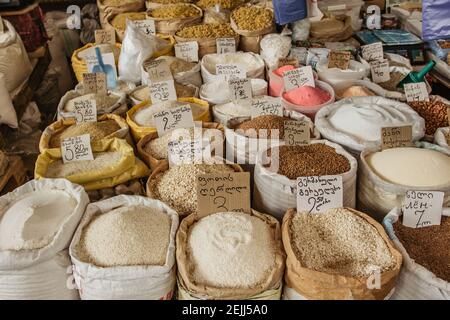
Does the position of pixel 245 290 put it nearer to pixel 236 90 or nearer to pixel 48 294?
pixel 48 294

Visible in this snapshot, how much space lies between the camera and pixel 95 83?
2.10m

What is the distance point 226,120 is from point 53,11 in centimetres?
240

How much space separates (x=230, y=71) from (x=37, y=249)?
A: 137cm

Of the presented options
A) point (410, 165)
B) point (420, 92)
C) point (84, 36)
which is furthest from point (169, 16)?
point (410, 165)

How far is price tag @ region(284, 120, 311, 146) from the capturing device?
1.52m

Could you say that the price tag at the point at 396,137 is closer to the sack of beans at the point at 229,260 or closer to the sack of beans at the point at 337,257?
the sack of beans at the point at 337,257

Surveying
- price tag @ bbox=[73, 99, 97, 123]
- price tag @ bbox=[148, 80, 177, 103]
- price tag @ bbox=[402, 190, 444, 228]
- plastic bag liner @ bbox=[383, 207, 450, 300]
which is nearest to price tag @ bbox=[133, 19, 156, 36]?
price tag @ bbox=[148, 80, 177, 103]

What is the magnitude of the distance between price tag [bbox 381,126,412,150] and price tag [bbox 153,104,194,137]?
760 mm

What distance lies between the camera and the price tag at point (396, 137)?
→ 1501 mm

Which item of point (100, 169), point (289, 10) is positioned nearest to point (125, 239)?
point (100, 169)

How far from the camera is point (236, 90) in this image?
1952 mm

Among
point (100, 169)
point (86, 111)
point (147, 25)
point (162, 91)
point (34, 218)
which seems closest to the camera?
point (34, 218)

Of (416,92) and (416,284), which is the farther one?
(416,92)

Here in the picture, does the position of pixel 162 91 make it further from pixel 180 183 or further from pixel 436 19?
pixel 436 19
